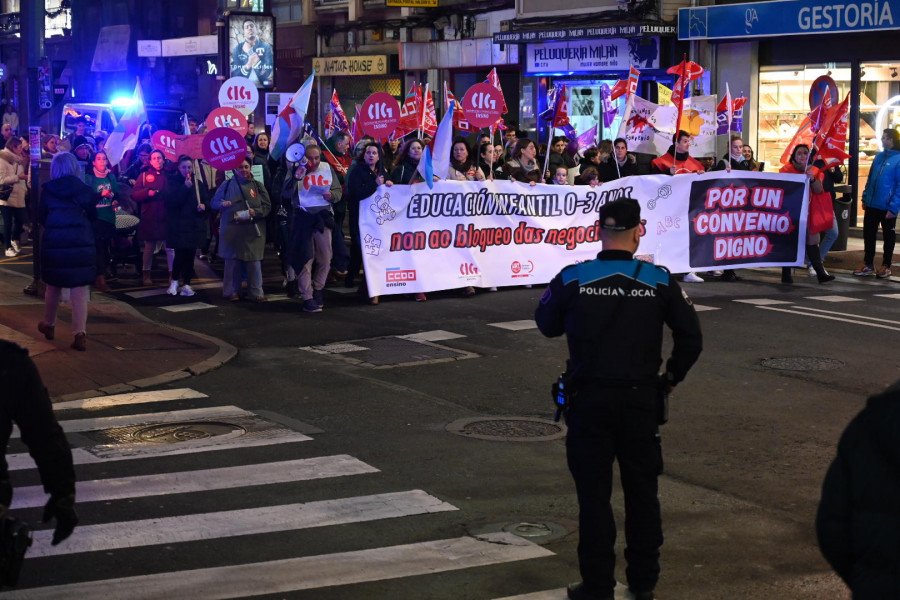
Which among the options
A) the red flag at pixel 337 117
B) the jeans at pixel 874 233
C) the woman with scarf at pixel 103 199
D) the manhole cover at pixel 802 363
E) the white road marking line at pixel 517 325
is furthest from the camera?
the red flag at pixel 337 117

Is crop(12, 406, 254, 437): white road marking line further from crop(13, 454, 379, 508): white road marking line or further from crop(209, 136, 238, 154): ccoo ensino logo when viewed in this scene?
crop(209, 136, 238, 154): ccoo ensino logo

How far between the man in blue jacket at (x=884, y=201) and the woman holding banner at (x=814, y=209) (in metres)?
0.65

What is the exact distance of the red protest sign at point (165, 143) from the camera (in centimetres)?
1786

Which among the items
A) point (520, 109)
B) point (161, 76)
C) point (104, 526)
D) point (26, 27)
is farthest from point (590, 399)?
point (161, 76)

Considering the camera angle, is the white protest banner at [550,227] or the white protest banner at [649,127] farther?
the white protest banner at [649,127]

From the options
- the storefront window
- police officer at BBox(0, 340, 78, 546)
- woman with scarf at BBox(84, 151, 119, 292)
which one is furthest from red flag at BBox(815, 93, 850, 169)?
Result: police officer at BBox(0, 340, 78, 546)

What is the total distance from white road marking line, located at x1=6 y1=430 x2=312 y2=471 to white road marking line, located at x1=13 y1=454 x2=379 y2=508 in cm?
53

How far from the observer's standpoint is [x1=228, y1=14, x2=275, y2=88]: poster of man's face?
28406 millimetres

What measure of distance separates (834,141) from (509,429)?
10.0 metres

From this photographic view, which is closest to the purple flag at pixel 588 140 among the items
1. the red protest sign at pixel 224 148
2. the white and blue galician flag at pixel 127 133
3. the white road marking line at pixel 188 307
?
the white and blue galician flag at pixel 127 133

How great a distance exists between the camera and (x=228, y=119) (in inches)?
713

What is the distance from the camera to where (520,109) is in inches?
1214

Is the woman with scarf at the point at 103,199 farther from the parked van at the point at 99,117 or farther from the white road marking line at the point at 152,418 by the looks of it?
the parked van at the point at 99,117

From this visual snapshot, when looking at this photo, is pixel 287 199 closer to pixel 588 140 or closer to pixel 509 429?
pixel 588 140
